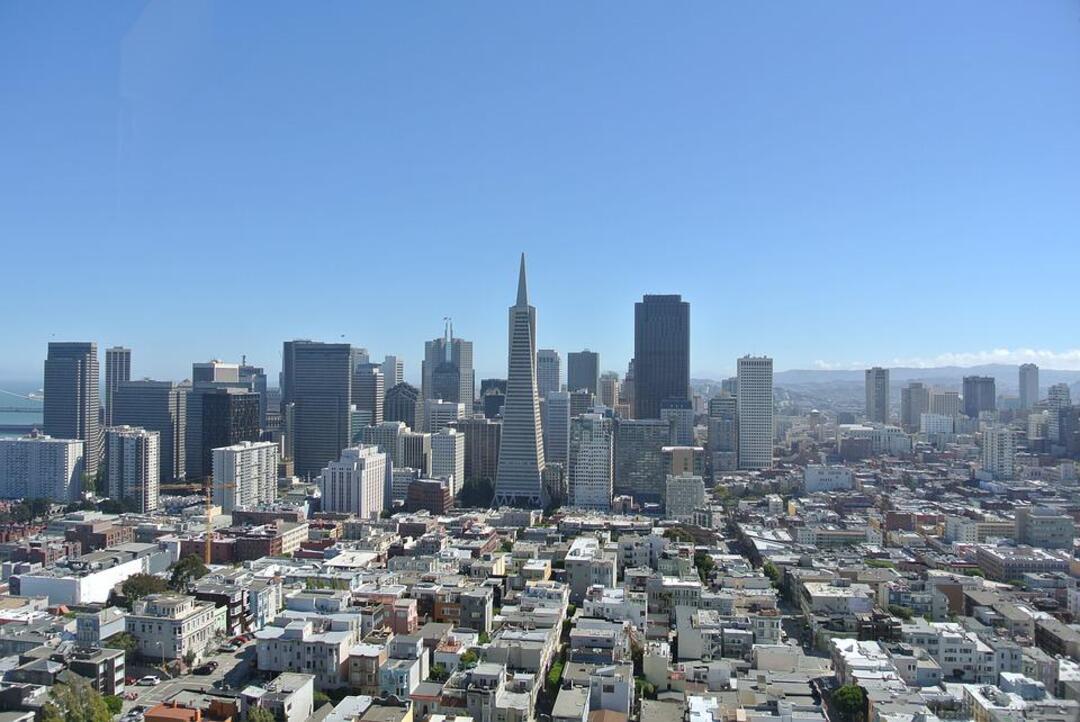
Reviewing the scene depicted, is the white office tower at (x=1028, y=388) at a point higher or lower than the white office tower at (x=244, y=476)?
higher

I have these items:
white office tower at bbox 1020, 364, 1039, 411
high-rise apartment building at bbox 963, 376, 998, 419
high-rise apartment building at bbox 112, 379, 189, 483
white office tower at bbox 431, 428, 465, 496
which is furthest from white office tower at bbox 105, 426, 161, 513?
high-rise apartment building at bbox 963, 376, 998, 419

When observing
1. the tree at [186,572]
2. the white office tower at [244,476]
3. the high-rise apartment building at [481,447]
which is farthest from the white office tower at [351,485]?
the tree at [186,572]

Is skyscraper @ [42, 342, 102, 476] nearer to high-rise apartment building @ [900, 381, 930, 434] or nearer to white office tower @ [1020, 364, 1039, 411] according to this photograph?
white office tower @ [1020, 364, 1039, 411]

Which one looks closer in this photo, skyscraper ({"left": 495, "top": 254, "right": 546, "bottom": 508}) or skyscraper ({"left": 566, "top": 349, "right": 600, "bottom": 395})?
skyscraper ({"left": 495, "top": 254, "right": 546, "bottom": 508})

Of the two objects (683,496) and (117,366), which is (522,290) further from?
(117,366)

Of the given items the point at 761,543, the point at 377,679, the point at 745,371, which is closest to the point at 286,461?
the point at 745,371

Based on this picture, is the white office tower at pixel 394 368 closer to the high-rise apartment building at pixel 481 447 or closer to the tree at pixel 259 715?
the high-rise apartment building at pixel 481 447
